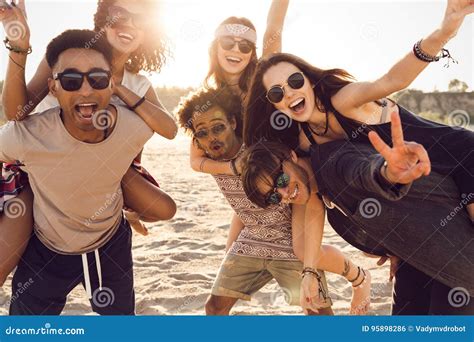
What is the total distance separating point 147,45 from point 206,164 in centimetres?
83

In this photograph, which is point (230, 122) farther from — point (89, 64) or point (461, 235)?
point (461, 235)

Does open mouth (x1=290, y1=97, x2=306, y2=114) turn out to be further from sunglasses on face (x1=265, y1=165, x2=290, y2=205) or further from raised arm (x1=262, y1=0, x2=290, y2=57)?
raised arm (x1=262, y1=0, x2=290, y2=57)

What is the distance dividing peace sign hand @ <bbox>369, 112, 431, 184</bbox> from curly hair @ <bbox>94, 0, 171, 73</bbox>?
72.0 inches

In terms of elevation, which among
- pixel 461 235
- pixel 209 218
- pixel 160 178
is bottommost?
pixel 160 178

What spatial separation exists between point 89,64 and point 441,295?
202 cm

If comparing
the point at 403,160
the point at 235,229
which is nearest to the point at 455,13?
the point at 403,160

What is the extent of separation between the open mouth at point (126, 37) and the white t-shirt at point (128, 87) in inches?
7.6

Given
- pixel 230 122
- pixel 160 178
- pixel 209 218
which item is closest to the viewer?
pixel 230 122

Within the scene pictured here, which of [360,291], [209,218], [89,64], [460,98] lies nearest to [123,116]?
[89,64]

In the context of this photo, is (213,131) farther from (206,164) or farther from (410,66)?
(410,66)

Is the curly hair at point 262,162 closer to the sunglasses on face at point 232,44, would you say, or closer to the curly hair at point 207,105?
the curly hair at point 207,105

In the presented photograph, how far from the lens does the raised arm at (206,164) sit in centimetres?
338

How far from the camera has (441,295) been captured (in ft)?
8.48

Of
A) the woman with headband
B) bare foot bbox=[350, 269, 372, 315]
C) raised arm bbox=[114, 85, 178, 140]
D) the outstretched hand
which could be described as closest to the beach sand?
bare foot bbox=[350, 269, 372, 315]
